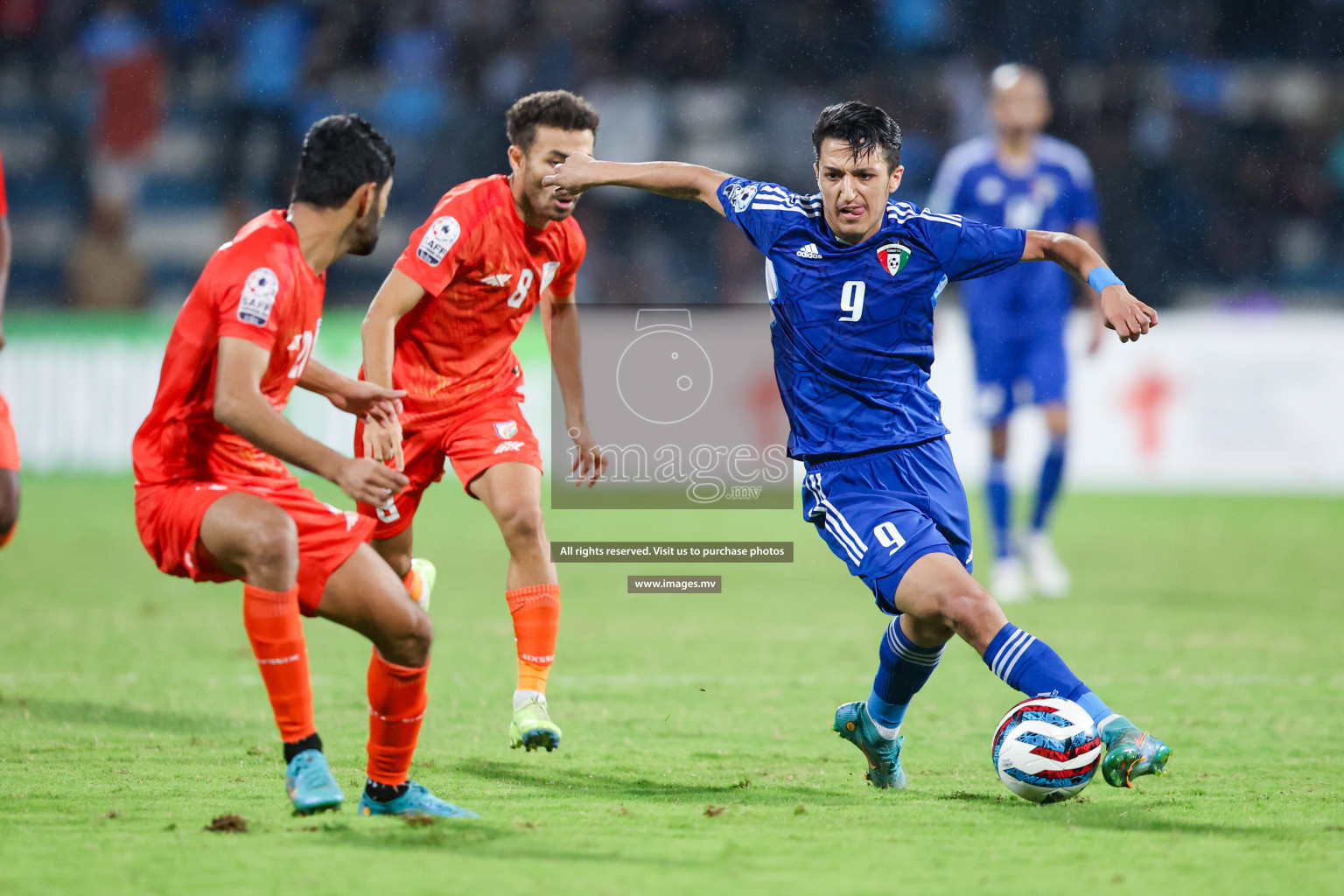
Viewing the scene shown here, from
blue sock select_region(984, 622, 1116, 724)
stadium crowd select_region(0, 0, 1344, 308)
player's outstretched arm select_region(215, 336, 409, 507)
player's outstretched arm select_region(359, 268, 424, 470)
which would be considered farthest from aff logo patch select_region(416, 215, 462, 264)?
stadium crowd select_region(0, 0, 1344, 308)

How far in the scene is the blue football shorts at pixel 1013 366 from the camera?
8992 mm

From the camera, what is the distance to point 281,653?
12.3 feet

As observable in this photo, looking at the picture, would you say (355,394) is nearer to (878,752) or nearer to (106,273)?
(878,752)

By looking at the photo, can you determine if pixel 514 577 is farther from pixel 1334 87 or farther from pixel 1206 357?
pixel 1334 87

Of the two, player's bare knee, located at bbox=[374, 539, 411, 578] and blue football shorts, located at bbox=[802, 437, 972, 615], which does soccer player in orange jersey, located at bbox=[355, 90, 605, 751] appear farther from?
blue football shorts, located at bbox=[802, 437, 972, 615]

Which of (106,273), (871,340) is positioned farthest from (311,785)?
(106,273)

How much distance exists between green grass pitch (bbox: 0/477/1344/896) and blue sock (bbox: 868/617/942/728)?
0.24m

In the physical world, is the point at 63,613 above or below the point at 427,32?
below

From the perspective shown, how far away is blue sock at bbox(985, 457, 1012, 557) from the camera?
896 centimetres

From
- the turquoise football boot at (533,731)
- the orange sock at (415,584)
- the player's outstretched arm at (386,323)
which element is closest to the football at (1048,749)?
the turquoise football boot at (533,731)

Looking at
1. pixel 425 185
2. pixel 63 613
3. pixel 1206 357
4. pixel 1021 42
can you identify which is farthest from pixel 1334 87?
pixel 63 613

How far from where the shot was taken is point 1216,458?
13.5 m

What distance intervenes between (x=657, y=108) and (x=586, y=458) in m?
12.1

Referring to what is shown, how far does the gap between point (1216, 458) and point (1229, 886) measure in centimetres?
1102
